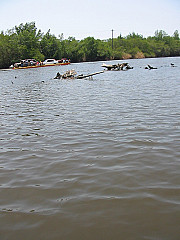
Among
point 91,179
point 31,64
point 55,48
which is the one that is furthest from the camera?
point 55,48

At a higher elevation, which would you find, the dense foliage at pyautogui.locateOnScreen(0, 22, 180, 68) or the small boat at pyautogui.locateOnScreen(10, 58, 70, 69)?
the dense foliage at pyautogui.locateOnScreen(0, 22, 180, 68)

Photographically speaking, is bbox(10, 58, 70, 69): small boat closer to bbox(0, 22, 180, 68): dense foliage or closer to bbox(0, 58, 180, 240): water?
bbox(0, 22, 180, 68): dense foliage

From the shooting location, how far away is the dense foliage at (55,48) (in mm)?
72125

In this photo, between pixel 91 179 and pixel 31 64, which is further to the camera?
pixel 31 64

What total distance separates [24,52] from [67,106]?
230ft

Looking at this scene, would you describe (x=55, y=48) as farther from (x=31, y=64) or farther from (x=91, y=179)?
(x=91, y=179)

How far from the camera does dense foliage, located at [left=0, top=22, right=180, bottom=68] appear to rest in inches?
2840

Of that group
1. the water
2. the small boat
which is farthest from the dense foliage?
the water

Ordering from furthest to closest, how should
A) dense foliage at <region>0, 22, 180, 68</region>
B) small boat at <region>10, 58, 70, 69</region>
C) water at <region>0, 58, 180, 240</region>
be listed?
dense foliage at <region>0, 22, 180, 68</region> → small boat at <region>10, 58, 70, 69</region> → water at <region>0, 58, 180, 240</region>

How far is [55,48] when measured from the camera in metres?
88.5

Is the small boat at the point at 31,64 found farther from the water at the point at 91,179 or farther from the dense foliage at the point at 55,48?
the water at the point at 91,179

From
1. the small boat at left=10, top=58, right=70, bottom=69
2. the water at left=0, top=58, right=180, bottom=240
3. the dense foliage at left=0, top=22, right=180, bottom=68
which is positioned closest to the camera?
the water at left=0, top=58, right=180, bottom=240

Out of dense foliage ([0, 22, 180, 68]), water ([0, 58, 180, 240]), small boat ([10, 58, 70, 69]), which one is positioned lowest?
water ([0, 58, 180, 240])

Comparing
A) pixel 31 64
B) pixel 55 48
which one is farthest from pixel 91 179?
pixel 55 48
